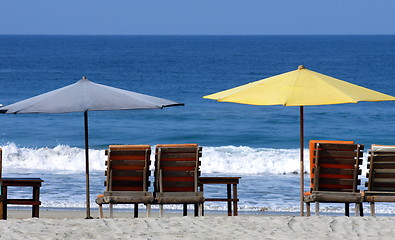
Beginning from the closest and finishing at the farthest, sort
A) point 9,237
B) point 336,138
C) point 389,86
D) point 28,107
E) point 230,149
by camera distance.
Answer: point 9,237, point 28,107, point 230,149, point 336,138, point 389,86

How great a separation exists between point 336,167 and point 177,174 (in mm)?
1816

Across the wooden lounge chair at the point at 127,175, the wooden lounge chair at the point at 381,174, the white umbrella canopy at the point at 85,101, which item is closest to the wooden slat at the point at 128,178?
the wooden lounge chair at the point at 127,175

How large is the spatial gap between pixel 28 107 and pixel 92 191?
5767 millimetres

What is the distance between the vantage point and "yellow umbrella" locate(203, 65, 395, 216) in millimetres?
8018

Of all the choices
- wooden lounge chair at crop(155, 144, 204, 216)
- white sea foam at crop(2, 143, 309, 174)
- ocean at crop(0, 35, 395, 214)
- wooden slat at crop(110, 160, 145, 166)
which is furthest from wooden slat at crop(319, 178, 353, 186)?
white sea foam at crop(2, 143, 309, 174)

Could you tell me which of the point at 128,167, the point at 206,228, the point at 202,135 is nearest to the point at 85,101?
the point at 128,167

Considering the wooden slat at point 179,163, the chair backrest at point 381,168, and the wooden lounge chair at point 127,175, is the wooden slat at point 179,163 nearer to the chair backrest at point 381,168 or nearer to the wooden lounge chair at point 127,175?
the wooden lounge chair at point 127,175

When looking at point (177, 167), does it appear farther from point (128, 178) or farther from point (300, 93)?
point (300, 93)

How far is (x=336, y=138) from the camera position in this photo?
25688 millimetres

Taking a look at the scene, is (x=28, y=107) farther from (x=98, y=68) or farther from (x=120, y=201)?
(x=98, y=68)

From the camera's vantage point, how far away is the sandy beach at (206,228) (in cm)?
750

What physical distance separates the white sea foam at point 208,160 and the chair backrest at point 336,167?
30.0 feet

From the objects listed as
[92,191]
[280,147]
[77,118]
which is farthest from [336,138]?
[92,191]

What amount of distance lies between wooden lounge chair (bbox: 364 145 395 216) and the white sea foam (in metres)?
9.20
